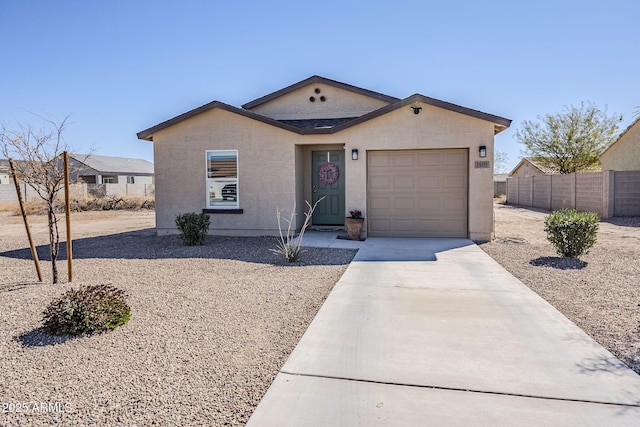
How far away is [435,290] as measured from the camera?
236 inches

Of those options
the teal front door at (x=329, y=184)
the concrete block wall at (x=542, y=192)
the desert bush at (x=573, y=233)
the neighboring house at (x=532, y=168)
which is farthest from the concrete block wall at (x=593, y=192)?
the teal front door at (x=329, y=184)

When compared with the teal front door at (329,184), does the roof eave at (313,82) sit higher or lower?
higher

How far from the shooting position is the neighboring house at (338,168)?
10.4 m

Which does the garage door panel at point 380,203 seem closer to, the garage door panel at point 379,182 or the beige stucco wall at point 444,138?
the garage door panel at point 379,182

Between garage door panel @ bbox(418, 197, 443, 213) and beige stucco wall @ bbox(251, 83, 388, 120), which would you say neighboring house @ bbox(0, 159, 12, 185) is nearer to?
beige stucco wall @ bbox(251, 83, 388, 120)

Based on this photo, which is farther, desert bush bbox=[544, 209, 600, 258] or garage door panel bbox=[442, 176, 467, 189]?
garage door panel bbox=[442, 176, 467, 189]

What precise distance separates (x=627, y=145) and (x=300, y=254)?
20095mm

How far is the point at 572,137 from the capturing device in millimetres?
29422

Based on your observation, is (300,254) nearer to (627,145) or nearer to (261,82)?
(261,82)

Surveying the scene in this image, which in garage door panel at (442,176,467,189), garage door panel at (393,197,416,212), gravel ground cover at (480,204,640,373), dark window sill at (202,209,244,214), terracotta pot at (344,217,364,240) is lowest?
gravel ground cover at (480,204,640,373)

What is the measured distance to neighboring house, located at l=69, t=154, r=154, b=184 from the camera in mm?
40312

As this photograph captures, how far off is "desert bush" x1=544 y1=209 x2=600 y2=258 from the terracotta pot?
4194mm

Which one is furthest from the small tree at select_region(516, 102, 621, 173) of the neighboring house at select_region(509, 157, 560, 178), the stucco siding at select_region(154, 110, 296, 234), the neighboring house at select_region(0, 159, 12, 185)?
the neighboring house at select_region(0, 159, 12, 185)

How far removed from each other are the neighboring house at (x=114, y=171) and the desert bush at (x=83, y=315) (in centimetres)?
3808
